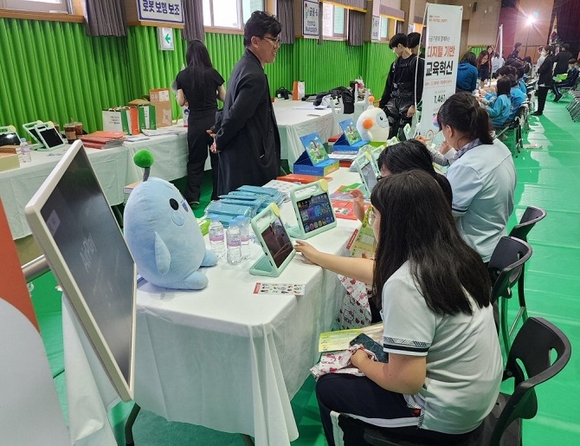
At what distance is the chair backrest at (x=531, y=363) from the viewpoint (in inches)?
38.3

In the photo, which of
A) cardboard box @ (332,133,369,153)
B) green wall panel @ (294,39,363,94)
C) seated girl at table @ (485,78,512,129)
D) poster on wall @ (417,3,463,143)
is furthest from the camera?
green wall panel @ (294,39,363,94)

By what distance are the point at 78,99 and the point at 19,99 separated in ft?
1.70

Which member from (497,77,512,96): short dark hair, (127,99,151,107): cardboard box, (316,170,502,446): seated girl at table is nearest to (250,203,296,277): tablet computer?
(316,170,502,446): seated girl at table

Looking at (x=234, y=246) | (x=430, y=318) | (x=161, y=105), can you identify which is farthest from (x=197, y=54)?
(x=430, y=318)

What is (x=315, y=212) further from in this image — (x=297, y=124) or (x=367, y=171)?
(x=297, y=124)

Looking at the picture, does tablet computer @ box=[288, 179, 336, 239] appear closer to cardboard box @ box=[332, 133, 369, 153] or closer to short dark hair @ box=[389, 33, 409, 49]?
cardboard box @ box=[332, 133, 369, 153]

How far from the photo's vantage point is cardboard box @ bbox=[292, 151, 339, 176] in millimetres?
2707

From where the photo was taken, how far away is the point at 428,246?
108 centimetres

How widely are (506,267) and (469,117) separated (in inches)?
31.3

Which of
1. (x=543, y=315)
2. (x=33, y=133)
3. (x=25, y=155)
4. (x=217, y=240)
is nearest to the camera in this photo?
(x=217, y=240)

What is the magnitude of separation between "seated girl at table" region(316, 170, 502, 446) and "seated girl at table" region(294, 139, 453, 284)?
284 millimetres

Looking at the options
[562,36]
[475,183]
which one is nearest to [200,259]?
[475,183]

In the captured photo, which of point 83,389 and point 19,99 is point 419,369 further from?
point 19,99

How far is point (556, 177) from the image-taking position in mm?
5121
